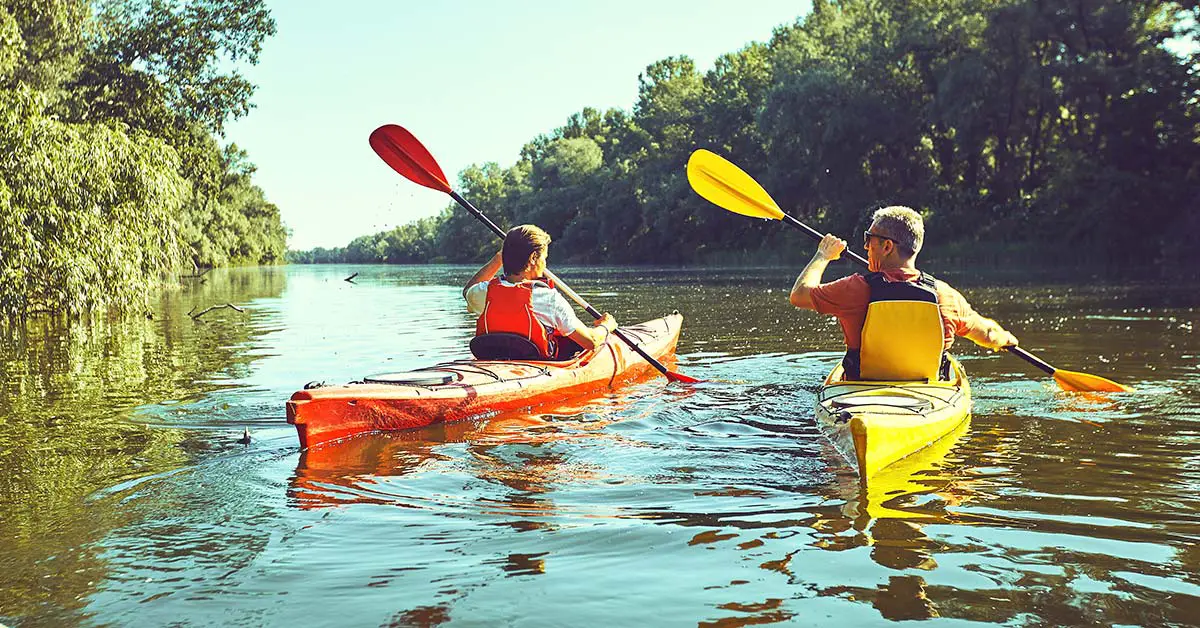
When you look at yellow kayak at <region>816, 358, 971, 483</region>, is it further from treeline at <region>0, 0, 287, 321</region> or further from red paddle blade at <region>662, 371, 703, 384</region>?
treeline at <region>0, 0, 287, 321</region>

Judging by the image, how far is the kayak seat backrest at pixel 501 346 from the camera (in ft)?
22.1

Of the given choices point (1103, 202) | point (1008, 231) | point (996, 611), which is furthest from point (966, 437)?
point (1008, 231)

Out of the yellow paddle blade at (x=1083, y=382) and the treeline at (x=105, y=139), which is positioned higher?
the treeline at (x=105, y=139)

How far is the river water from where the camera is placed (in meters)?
2.97

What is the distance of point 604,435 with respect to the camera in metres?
5.80

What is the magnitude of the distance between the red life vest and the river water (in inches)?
21.9

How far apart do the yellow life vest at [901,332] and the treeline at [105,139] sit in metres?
10.6

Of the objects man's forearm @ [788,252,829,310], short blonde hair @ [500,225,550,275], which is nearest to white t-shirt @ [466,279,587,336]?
short blonde hair @ [500,225,550,275]

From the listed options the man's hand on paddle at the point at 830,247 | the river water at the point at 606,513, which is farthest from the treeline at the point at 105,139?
the man's hand on paddle at the point at 830,247

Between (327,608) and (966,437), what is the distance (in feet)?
12.1

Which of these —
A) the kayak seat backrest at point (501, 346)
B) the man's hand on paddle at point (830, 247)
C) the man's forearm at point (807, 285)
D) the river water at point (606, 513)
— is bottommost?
the river water at point (606, 513)

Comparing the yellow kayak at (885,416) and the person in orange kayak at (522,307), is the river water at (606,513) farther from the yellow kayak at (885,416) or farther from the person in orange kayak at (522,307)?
the person in orange kayak at (522,307)

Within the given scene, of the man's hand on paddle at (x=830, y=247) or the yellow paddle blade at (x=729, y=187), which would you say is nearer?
the man's hand on paddle at (x=830, y=247)

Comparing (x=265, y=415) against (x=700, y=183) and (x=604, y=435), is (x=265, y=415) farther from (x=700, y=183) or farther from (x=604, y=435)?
(x=700, y=183)
